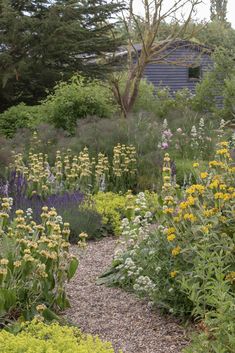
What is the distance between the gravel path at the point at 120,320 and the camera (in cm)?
404

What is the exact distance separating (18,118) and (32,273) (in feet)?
34.6

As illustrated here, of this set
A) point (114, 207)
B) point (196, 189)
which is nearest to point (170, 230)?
point (196, 189)

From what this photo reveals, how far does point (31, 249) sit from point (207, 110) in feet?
43.9

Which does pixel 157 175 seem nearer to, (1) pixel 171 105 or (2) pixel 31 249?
(2) pixel 31 249

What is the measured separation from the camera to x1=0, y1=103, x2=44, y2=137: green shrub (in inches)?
544

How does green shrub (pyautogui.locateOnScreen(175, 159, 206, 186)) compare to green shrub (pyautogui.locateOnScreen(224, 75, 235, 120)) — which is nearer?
green shrub (pyautogui.locateOnScreen(175, 159, 206, 186))

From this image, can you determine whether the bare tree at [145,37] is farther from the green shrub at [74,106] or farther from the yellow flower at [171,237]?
the yellow flower at [171,237]

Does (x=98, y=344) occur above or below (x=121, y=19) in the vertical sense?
below

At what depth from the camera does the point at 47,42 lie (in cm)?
1709

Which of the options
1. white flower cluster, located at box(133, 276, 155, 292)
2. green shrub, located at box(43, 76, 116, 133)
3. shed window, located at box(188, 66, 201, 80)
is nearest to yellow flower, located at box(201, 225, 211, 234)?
white flower cluster, located at box(133, 276, 155, 292)

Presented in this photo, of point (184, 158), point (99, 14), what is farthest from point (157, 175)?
point (99, 14)

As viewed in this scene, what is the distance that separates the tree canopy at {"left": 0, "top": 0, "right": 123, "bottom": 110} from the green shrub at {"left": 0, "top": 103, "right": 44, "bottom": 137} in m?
1.68

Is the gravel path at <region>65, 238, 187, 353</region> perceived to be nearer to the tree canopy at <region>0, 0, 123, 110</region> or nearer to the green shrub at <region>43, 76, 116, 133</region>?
the green shrub at <region>43, 76, 116, 133</region>

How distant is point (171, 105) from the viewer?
16000 mm
